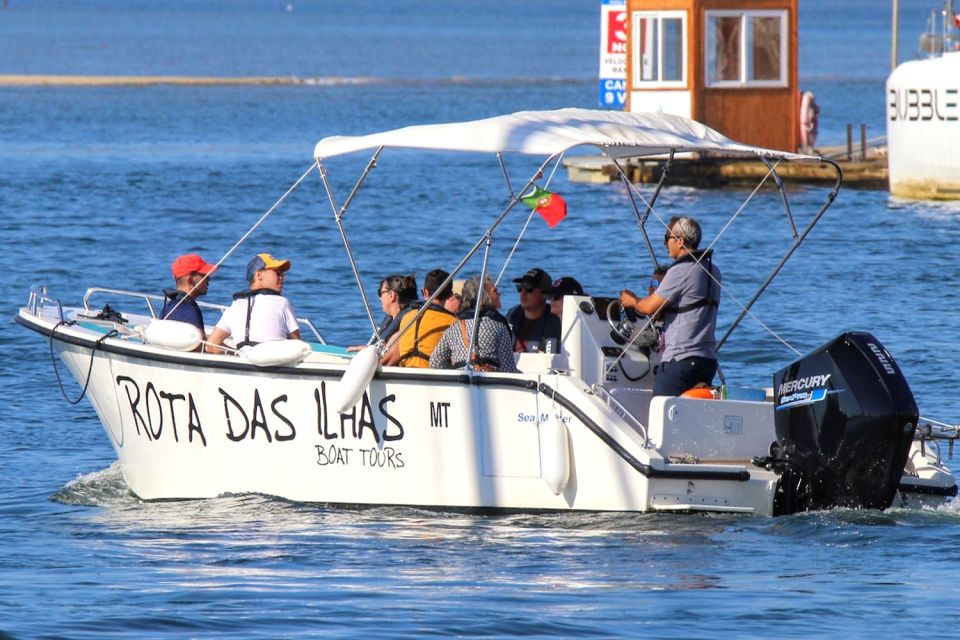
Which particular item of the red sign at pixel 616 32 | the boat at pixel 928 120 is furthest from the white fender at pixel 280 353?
the red sign at pixel 616 32

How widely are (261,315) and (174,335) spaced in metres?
0.52

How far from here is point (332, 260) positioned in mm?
23453

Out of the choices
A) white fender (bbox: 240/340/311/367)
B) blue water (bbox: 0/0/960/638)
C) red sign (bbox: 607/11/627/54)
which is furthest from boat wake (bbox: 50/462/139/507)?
red sign (bbox: 607/11/627/54)

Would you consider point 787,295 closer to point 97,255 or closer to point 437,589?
point 97,255

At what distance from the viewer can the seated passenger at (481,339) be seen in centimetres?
975

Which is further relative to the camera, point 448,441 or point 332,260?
point 332,260

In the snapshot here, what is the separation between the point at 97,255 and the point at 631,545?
15.8 meters

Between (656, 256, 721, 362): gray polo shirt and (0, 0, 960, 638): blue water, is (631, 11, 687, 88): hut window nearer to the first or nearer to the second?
(0, 0, 960, 638): blue water

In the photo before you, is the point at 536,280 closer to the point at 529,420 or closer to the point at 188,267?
the point at 529,420

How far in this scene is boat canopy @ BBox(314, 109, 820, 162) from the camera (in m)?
9.73

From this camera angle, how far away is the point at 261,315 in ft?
34.3

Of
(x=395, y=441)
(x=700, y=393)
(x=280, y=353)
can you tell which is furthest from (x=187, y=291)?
(x=700, y=393)

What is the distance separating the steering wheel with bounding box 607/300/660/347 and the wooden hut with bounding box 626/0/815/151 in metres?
20.6

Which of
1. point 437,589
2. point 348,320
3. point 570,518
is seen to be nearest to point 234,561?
point 437,589
